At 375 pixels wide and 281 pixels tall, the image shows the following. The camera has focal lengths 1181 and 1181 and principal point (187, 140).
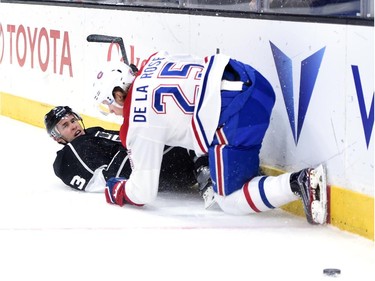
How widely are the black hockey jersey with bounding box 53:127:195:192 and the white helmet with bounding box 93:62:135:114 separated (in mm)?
577

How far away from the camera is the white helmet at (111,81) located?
18.8 ft

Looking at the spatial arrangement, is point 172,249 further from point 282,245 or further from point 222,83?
point 222,83

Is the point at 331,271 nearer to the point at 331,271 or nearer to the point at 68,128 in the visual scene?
the point at 331,271

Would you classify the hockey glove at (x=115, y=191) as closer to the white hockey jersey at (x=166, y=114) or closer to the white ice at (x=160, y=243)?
the white ice at (x=160, y=243)

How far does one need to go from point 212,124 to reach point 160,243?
A: 73cm

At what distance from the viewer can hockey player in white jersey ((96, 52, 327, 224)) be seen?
5535mm

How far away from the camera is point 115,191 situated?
5895 mm

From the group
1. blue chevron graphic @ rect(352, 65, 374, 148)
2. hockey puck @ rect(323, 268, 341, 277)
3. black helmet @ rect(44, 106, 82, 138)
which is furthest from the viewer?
black helmet @ rect(44, 106, 82, 138)

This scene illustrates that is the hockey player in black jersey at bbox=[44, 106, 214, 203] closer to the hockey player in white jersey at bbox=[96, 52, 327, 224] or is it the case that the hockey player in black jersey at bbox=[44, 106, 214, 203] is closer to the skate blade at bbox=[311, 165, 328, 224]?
the hockey player in white jersey at bbox=[96, 52, 327, 224]

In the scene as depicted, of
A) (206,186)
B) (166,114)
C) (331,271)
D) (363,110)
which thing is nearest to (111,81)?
A: (166,114)

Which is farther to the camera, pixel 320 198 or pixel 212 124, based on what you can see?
pixel 212 124

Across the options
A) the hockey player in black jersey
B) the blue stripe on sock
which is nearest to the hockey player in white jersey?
the blue stripe on sock

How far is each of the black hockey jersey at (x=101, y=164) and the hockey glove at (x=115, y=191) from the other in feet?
0.82

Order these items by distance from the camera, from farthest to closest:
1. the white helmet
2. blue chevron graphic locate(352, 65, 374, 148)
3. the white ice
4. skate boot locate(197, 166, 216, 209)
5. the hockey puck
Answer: skate boot locate(197, 166, 216, 209) < the white helmet < blue chevron graphic locate(352, 65, 374, 148) < the white ice < the hockey puck
